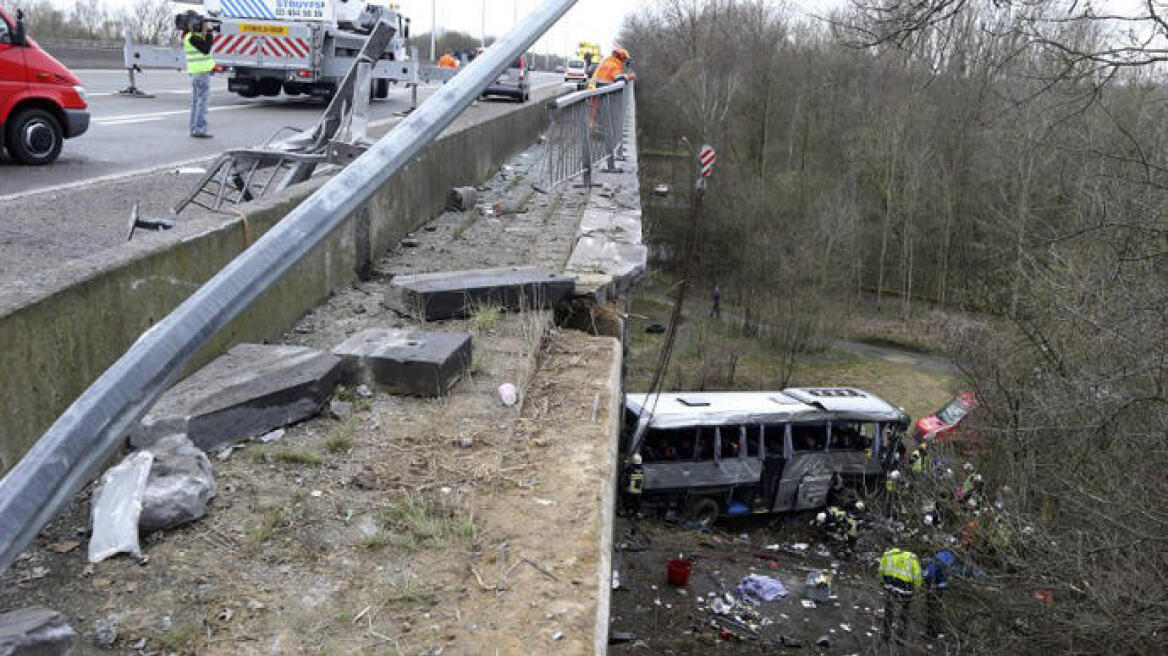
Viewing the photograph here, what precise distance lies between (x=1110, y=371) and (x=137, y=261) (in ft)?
27.2

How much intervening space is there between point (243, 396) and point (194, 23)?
15.3m

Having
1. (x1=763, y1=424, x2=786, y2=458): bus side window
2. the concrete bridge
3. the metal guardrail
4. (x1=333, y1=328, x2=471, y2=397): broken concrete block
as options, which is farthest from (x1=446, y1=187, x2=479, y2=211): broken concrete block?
(x1=763, y1=424, x2=786, y2=458): bus side window

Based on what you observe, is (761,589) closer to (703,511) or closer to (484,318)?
(703,511)

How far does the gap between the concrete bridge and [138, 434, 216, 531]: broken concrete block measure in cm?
6

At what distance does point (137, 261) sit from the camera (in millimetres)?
3855

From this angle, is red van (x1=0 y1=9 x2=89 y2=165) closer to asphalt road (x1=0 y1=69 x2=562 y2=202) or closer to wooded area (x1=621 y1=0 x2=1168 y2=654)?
asphalt road (x1=0 y1=69 x2=562 y2=202)

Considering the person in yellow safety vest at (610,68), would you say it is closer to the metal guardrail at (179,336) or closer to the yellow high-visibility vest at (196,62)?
the yellow high-visibility vest at (196,62)

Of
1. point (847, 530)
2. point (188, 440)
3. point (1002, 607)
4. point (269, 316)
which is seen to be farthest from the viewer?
point (847, 530)

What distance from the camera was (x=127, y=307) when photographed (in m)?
3.79

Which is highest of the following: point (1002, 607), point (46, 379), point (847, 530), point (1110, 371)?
point (46, 379)

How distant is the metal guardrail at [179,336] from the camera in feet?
3.33

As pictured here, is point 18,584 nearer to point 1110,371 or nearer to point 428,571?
point 428,571

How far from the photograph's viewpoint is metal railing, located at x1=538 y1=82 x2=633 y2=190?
10781mm

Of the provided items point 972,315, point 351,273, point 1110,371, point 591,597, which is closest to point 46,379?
point 591,597
